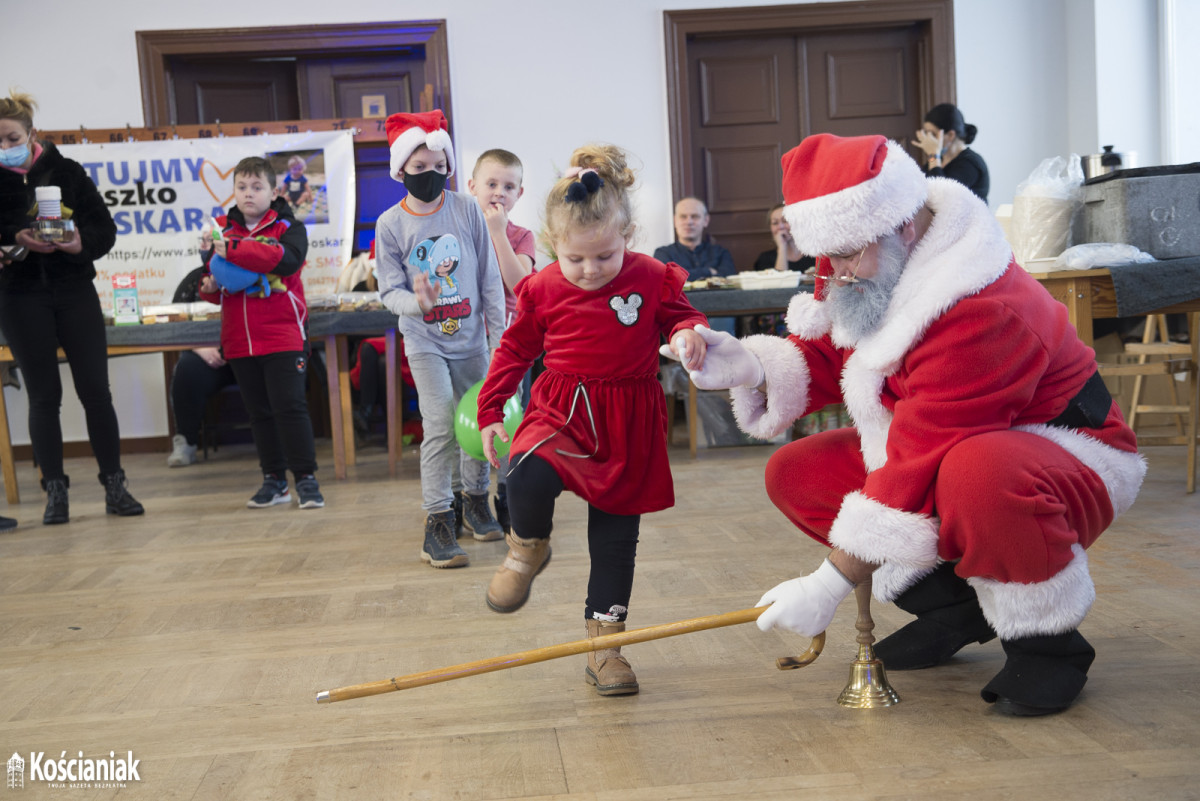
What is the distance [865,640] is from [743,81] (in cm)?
472

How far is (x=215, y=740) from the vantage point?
1543 millimetres

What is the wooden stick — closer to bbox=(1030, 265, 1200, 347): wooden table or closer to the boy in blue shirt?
the boy in blue shirt

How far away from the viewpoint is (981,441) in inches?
54.6

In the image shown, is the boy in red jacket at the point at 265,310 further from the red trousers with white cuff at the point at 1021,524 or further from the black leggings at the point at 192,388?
the red trousers with white cuff at the point at 1021,524

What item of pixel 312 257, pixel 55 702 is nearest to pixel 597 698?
pixel 55 702

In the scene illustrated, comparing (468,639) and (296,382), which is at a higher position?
(296,382)

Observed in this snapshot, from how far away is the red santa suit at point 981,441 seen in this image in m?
1.37

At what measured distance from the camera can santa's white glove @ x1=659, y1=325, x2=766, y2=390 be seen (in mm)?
1582

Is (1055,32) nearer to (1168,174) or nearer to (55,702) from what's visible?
(1168,174)

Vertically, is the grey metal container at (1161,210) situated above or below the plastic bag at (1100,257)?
above

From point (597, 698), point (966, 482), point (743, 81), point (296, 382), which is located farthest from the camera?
point (743, 81)

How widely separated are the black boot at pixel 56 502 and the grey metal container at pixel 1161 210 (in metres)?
3.50

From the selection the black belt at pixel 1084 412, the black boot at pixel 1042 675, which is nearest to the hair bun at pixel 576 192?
the black belt at pixel 1084 412

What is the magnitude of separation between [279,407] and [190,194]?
2288 millimetres
